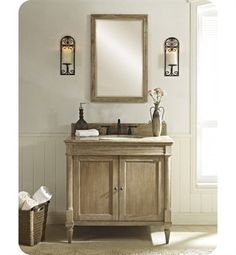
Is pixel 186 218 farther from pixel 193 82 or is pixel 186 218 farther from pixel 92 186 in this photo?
pixel 193 82

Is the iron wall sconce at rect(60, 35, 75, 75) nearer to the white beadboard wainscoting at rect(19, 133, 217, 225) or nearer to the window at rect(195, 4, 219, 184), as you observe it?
the white beadboard wainscoting at rect(19, 133, 217, 225)

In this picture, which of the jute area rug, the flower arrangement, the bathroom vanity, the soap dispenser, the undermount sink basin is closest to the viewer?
the jute area rug

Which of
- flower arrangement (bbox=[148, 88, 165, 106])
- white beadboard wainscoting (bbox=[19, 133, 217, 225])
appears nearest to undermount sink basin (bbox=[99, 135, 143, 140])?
flower arrangement (bbox=[148, 88, 165, 106])

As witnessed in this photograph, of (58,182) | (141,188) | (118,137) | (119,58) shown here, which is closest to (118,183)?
(141,188)

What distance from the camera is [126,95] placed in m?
4.90

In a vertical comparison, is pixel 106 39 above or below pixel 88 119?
above

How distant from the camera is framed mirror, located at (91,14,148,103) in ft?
16.0

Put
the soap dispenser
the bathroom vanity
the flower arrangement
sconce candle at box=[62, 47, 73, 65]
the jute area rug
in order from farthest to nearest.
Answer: sconce candle at box=[62, 47, 73, 65] < the soap dispenser < the flower arrangement < the bathroom vanity < the jute area rug

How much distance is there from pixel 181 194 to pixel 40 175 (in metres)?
1.38

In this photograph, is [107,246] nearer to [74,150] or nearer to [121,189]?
[121,189]

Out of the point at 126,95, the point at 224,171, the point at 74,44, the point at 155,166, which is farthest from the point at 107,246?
the point at 224,171

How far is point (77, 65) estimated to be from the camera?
16.1 ft

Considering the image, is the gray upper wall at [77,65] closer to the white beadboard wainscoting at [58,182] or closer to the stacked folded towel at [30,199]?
the white beadboard wainscoting at [58,182]

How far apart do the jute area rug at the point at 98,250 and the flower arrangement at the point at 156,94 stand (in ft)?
4.26
